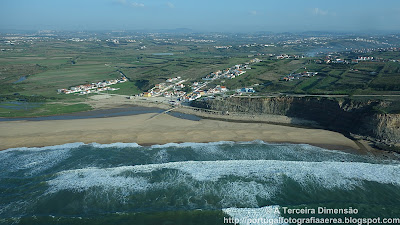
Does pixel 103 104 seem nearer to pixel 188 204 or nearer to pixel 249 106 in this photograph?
pixel 249 106

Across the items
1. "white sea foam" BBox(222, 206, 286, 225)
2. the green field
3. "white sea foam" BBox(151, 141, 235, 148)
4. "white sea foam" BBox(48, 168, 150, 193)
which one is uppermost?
the green field

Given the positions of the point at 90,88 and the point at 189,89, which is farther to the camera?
the point at 90,88

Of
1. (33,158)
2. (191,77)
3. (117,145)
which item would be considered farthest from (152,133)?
(191,77)

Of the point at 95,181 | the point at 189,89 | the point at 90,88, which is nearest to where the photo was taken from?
the point at 95,181

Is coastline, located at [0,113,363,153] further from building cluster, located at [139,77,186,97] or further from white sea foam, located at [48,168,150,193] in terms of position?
building cluster, located at [139,77,186,97]

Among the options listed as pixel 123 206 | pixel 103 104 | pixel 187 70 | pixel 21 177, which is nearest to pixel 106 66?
pixel 187 70

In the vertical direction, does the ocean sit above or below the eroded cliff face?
below

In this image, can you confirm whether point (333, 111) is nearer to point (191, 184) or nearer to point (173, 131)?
point (173, 131)

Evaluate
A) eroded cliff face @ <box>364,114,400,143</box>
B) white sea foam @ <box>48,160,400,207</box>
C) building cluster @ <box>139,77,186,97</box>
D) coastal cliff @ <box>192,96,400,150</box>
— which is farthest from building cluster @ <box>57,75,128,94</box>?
eroded cliff face @ <box>364,114,400,143</box>

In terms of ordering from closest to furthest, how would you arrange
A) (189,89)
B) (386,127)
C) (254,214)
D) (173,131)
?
(254,214) < (386,127) < (173,131) < (189,89)
